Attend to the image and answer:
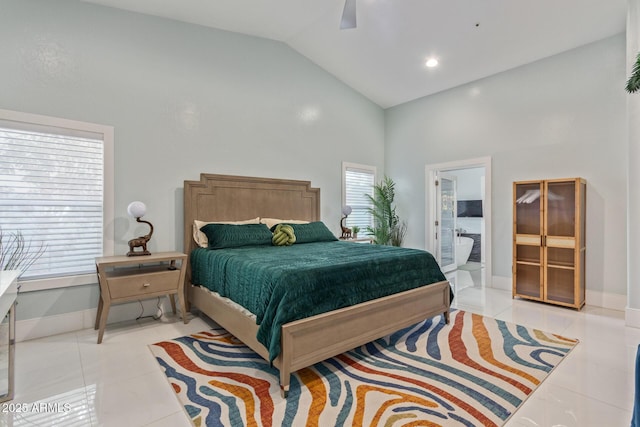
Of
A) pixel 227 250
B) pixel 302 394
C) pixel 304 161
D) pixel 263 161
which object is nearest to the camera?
pixel 302 394

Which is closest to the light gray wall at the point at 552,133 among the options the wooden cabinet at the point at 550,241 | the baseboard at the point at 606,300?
→ the baseboard at the point at 606,300

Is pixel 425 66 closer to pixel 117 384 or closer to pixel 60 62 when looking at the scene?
pixel 60 62

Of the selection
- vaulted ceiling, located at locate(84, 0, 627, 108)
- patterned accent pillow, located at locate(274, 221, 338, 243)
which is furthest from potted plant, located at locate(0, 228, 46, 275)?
patterned accent pillow, located at locate(274, 221, 338, 243)

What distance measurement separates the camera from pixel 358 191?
5.80 meters

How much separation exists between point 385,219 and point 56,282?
4.80 m

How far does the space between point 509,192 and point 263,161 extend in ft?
11.9

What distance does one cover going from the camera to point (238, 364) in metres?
2.46

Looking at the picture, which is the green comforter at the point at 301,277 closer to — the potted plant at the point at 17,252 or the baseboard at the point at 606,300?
the potted plant at the point at 17,252

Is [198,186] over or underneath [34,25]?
underneath

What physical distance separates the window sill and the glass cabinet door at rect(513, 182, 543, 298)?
16.8ft

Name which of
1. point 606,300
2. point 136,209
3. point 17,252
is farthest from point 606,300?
point 17,252

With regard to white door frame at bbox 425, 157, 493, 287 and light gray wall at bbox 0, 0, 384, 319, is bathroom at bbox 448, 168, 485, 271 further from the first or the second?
light gray wall at bbox 0, 0, 384, 319

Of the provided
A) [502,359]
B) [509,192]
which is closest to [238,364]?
[502,359]

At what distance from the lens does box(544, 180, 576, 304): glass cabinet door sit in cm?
385
